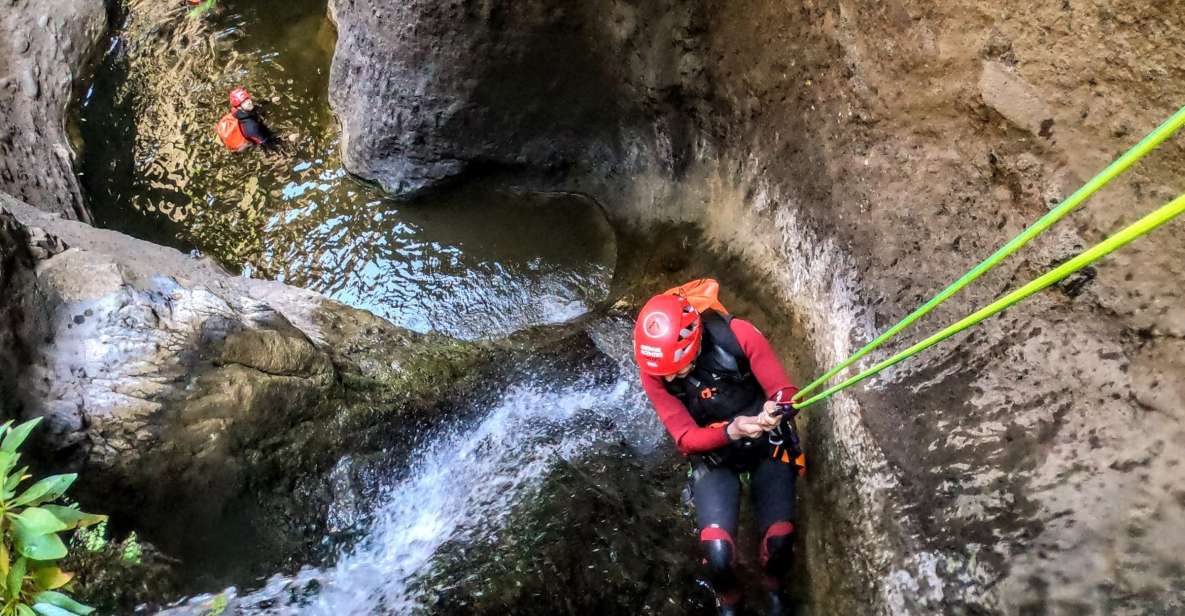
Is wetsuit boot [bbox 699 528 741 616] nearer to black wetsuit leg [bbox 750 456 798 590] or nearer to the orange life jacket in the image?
black wetsuit leg [bbox 750 456 798 590]

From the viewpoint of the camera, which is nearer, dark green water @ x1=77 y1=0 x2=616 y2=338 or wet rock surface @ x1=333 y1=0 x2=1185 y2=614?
wet rock surface @ x1=333 y1=0 x2=1185 y2=614

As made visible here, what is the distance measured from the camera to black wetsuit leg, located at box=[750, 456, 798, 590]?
3201 mm

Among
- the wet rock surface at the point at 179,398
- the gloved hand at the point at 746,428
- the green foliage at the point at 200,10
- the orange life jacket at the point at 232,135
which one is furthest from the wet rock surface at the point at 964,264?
the green foliage at the point at 200,10

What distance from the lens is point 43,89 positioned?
20.8 ft

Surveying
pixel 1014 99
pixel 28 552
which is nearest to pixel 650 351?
pixel 1014 99

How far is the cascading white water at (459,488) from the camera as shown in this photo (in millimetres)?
3230

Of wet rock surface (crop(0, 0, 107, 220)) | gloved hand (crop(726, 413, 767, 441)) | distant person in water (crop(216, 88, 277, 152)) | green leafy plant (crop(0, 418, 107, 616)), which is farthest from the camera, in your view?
distant person in water (crop(216, 88, 277, 152))

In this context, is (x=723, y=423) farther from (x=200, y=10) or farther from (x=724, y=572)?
(x=200, y=10)

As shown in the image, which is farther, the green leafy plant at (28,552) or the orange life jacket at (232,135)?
the orange life jacket at (232,135)

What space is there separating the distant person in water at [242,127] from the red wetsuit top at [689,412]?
15.0ft

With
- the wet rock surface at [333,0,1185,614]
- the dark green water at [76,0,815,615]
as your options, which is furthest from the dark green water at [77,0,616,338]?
the wet rock surface at [333,0,1185,614]

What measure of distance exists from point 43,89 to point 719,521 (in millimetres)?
7235

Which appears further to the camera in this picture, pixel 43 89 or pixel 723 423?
pixel 43 89

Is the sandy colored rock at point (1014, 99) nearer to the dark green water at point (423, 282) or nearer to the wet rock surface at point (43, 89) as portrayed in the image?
the dark green water at point (423, 282)
